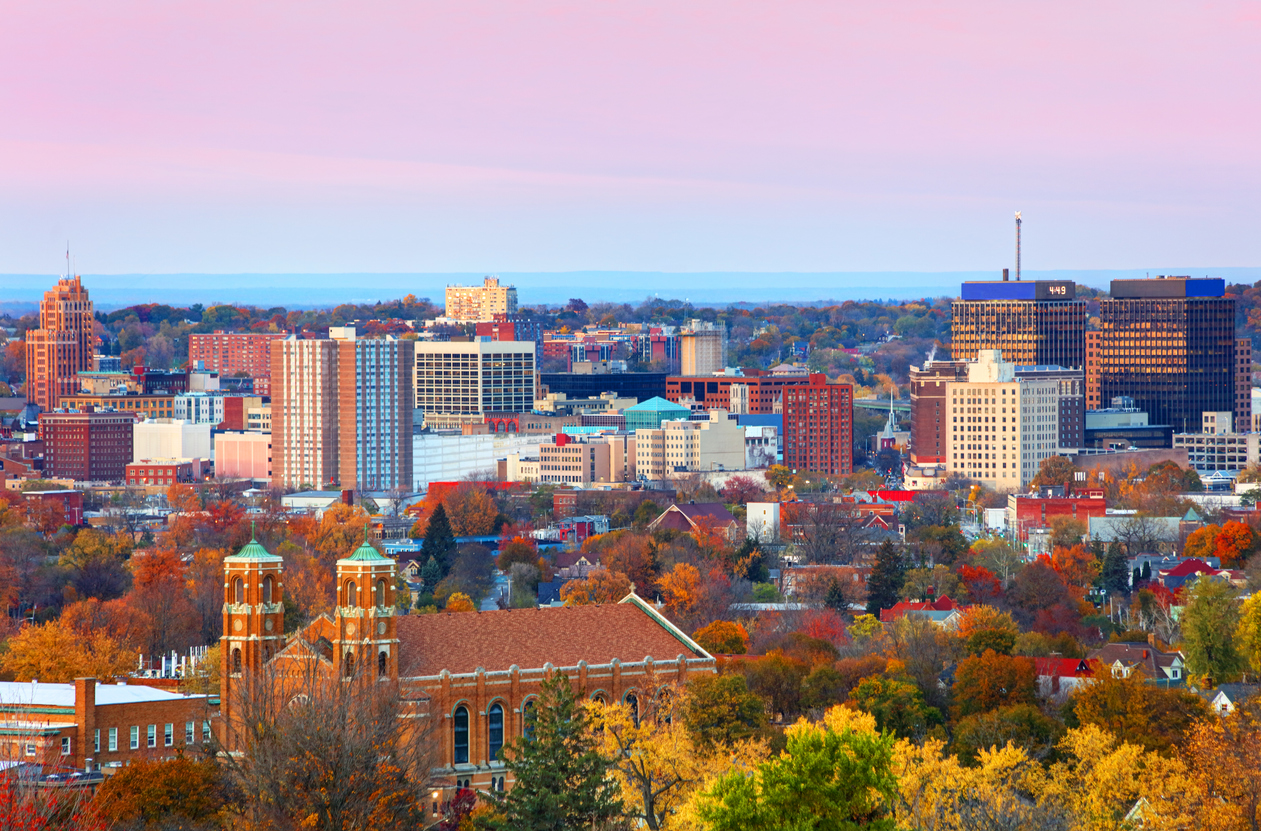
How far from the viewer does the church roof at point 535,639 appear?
250ft

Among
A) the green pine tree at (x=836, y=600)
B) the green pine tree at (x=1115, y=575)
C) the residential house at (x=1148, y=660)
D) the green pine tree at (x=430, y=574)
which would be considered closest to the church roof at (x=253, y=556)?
the residential house at (x=1148, y=660)

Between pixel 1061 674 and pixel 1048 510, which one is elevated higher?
pixel 1061 674

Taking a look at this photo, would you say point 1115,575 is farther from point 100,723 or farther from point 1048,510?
point 100,723

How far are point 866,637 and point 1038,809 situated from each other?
4556cm

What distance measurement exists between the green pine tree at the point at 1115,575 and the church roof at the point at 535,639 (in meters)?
58.9

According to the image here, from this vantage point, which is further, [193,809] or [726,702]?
[726,702]

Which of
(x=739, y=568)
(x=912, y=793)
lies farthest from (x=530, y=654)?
(x=739, y=568)

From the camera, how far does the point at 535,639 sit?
78.4 metres

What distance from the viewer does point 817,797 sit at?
46719mm

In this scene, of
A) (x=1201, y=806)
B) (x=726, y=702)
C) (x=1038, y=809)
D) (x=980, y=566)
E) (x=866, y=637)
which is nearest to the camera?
(x=1201, y=806)

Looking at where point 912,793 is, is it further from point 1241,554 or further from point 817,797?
point 1241,554

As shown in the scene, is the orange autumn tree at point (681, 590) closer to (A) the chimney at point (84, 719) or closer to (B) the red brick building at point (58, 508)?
(A) the chimney at point (84, 719)

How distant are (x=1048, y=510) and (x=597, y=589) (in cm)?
6344

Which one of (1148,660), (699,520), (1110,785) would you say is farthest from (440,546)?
(1110,785)
